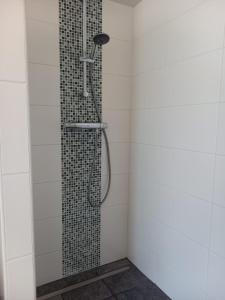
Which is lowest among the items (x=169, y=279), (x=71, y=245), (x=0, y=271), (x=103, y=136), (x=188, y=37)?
(x=169, y=279)

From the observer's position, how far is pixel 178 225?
1.58 meters

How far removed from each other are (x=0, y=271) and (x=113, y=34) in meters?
1.84

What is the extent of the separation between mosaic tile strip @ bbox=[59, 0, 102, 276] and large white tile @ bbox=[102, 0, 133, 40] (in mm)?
64

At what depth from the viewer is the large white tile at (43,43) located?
1568 millimetres

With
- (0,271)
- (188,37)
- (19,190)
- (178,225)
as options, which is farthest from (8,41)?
→ (178,225)

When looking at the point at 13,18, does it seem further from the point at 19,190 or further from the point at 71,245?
the point at 71,245

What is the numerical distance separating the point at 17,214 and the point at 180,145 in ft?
3.74

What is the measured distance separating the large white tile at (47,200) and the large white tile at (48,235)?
0.05 metres

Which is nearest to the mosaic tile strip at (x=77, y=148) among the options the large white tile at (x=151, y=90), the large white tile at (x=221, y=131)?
the large white tile at (x=151, y=90)

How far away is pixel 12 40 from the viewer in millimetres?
669

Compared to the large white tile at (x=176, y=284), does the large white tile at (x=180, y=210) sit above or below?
above

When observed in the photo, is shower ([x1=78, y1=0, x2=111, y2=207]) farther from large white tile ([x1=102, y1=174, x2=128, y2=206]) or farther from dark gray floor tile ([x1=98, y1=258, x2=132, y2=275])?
dark gray floor tile ([x1=98, y1=258, x2=132, y2=275])

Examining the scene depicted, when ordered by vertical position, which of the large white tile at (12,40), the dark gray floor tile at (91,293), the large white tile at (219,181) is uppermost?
the large white tile at (12,40)

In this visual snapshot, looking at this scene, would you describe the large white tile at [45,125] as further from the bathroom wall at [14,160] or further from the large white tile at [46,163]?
the bathroom wall at [14,160]
